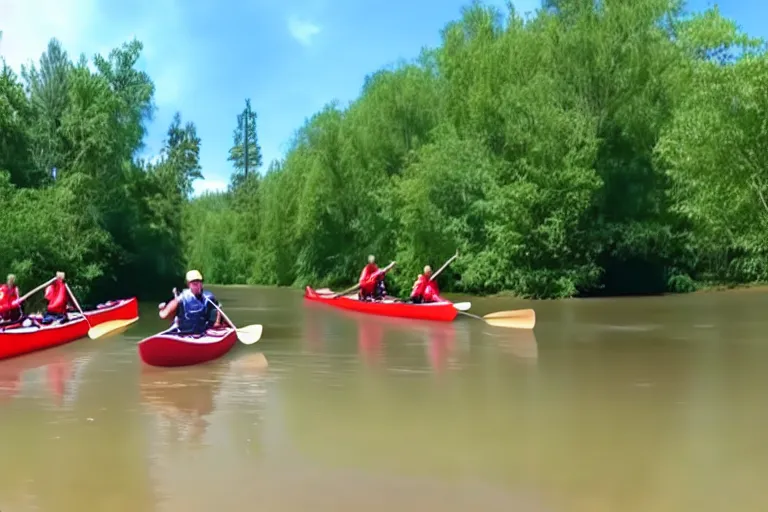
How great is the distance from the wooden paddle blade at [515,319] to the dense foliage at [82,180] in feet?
47.1

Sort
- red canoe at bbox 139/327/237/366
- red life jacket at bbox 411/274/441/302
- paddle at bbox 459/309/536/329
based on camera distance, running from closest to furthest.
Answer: red canoe at bbox 139/327/237/366 → paddle at bbox 459/309/536/329 → red life jacket at bbox 411/274/441/302

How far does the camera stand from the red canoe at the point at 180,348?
12552 mm

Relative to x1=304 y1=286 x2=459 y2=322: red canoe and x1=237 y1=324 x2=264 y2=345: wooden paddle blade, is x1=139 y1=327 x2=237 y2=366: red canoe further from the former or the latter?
x1=304 y1=286 x2=459 y2=322: red canoe

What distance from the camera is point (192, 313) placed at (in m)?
13.5

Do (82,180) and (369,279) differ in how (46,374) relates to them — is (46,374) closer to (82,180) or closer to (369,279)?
(369,279)

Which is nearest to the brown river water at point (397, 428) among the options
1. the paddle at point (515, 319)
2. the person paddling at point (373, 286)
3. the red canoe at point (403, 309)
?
the paddle at point (515, 319)

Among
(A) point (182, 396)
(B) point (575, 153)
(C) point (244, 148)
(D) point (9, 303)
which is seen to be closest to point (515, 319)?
(A) point (182, 396)

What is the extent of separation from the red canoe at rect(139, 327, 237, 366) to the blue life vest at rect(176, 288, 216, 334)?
181mm

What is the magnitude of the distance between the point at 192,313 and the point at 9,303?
17.0 ft

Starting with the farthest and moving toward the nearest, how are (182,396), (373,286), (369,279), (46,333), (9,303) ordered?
1. (369,279)
2. (373,286)
3. (9,303)
4. (46,333)
5. (182,396)

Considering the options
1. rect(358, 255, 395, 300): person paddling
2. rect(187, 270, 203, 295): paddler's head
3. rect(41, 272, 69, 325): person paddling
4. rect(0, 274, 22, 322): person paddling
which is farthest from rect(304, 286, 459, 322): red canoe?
rect(0, 274, 22, 322): person paddling

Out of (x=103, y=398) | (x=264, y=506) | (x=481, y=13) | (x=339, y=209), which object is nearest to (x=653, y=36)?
(x=481, y=13)

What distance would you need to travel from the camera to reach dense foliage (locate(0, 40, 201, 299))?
2616 centimetres

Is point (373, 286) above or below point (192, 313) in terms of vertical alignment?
Result: above
